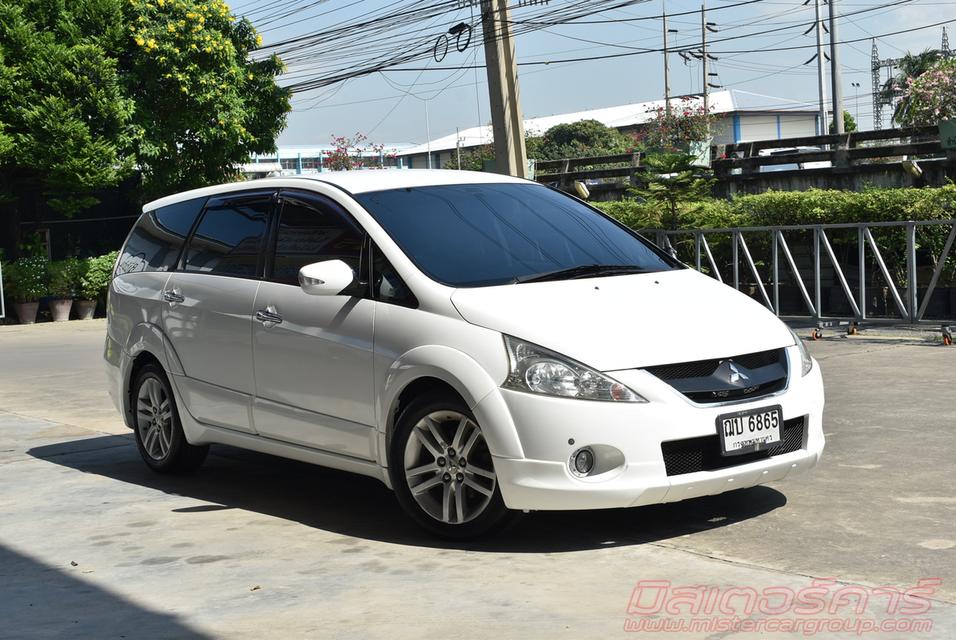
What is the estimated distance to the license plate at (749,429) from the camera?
499cm

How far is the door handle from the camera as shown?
6.12m

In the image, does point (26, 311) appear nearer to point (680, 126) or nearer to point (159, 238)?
point (159, 238)

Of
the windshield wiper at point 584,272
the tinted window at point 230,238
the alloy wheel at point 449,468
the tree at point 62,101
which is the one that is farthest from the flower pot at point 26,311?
the alloy wheel at point 449,468

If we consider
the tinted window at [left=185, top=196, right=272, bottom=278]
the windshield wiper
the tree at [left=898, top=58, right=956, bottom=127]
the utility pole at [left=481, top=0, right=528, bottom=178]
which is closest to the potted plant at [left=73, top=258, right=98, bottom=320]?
the utility pole at [left=481, top=0, right=528, bottom=178]

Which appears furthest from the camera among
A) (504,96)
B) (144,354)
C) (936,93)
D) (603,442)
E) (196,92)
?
(936,93)

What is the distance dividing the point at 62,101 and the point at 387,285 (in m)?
20.3

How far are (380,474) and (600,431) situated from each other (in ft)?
4.07

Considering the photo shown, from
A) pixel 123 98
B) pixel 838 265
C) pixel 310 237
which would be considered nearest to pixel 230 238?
pixel 310 237

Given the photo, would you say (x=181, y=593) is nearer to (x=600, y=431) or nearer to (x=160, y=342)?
(x=600, y=431)

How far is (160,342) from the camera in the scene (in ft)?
23.3

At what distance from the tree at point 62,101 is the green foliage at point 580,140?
195 feet

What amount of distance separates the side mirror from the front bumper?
1.10 meters

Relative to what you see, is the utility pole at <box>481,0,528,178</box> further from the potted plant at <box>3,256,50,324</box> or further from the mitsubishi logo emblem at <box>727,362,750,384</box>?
the potted plant at <box>3,256,50,324</box>

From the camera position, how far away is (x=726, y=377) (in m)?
5.06
